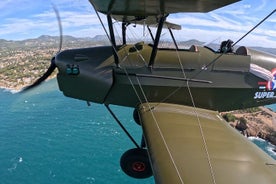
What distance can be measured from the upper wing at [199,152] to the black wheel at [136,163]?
49.9 inches

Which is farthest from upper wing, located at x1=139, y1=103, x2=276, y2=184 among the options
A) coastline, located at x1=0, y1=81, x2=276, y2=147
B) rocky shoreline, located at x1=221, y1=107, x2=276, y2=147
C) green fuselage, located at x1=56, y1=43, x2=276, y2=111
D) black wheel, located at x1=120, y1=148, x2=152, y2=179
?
rocky shoreline, located at x1=221, y1=107, x2=276, y2=147

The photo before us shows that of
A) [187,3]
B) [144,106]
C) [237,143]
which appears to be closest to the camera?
[237,143]

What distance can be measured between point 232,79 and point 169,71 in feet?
5.51

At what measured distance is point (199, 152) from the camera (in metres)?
5.07

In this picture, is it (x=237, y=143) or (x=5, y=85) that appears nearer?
(x=237, y=143)

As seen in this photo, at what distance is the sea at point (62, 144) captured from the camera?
175 ft

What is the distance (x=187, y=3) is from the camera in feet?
20.5

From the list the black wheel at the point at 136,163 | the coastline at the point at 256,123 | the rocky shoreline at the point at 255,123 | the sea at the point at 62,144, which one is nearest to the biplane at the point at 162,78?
the black wheel at the point at 136,163

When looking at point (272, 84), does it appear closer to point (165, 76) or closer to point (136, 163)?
point (165, 76)

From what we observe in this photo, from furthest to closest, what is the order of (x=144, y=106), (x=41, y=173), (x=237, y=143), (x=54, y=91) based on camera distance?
1. (x=54, y=91)
2. (x=41, y=173)
3. (x=144, y=106)
4. (x=237, y=143)

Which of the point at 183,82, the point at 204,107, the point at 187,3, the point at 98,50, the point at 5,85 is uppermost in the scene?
the point at 187,3

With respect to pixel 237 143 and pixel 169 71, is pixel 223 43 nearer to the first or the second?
pixel 169 71

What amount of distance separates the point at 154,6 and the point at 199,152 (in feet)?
10.3

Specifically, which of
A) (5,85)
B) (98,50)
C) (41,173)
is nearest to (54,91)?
(5,85)
